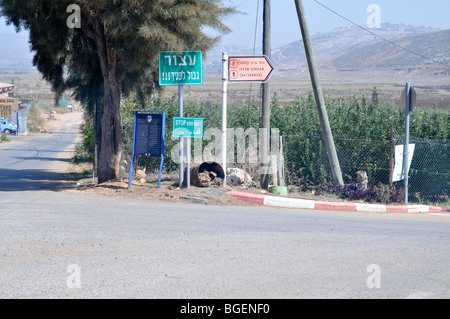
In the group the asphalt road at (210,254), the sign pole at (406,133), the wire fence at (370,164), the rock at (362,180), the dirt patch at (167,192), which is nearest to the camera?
the asphalt road at (210,254)

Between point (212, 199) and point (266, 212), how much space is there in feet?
→ 5.09

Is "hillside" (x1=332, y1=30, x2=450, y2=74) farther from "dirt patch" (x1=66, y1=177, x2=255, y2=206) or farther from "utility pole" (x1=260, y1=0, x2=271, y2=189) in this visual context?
"dirt patch" (x1=66, y1=177, x2=255, y2=206)

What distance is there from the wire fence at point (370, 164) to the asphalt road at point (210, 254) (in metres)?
5.32

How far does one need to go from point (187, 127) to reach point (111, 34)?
9.15ft

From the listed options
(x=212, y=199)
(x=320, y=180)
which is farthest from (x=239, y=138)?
(x=212, y=199)

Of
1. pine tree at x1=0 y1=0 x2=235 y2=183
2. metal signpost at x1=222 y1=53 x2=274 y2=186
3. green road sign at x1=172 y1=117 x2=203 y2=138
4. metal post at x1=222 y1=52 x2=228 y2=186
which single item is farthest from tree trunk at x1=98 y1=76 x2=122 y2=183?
metal signpost at x1=222 y1=53 x2=274 y2=186

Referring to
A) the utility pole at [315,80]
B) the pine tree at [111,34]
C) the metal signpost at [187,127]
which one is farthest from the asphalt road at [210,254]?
the pine tree at [111,34]

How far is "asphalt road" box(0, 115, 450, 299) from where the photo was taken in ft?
19.1

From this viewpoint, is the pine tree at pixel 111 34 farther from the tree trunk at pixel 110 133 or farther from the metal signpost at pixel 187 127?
the metal signpost at pixel 187 127

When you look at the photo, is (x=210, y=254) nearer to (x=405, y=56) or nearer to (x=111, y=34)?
(x=111, y=34)

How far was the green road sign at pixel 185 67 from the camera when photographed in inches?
514

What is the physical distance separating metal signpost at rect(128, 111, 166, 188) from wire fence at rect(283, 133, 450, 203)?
520cm

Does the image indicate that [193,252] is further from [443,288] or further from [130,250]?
[443,288]

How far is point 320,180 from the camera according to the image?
17.6 meters
